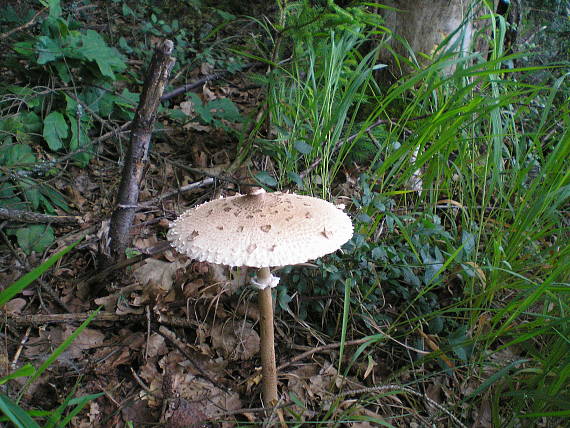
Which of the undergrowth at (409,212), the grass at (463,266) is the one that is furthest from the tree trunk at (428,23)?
the grass at (463,266)

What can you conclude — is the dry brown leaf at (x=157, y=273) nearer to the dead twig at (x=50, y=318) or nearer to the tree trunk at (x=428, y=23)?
A: the dead twig at (x=50, y=318)

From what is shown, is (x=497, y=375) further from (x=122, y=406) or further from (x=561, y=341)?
(x=122, y=406)

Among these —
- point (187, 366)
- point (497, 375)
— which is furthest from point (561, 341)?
point (187, 366)

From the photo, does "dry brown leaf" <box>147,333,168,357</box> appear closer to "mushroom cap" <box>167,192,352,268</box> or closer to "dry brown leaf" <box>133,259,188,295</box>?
"dry brown leaf" <box>133,259,188,295</box>

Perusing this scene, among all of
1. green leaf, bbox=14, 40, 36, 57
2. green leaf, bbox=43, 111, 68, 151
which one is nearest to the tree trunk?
green leaf, bbox=43, 111, 68, 151

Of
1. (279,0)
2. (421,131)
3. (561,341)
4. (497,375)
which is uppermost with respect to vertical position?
(279,0)

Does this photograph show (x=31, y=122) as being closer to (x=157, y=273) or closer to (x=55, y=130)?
(x=55, y=130)
